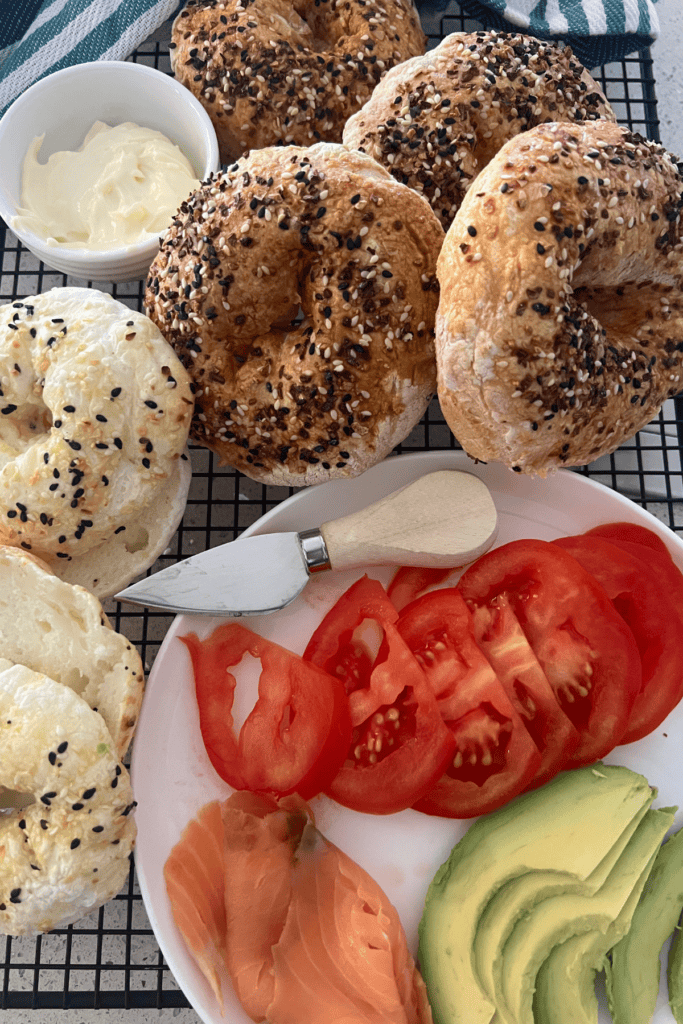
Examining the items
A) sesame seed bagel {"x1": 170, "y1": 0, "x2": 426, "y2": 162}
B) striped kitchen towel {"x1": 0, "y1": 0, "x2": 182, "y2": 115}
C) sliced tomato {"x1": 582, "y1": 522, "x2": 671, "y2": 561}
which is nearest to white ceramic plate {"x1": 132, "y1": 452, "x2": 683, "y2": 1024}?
sliced tomato {"x1": 582, "y1": 522, "x2": 671, "y2": 561}

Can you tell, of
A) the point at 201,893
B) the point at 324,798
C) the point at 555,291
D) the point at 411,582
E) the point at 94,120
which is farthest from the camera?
the point at 94,120

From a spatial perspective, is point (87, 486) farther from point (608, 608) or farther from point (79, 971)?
point (79, 971)

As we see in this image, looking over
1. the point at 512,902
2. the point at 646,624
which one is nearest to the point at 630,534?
the point at 646,624

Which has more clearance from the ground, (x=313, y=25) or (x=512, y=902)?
(x=313, y=25)

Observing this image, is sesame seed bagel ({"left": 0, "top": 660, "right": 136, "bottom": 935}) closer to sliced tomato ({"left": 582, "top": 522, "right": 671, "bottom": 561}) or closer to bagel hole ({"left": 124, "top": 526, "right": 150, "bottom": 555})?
bagel hole ({"left": 124, "top": 526, "right": 150, "bottom": 555})

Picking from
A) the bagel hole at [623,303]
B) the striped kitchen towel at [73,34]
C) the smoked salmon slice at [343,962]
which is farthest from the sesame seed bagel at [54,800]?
the striped kitchen towel at [73,34]

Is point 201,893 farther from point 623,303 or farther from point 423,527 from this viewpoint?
point 623,303
